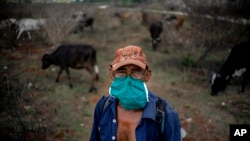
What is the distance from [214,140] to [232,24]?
6.35 m

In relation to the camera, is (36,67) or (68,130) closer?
(68,130)

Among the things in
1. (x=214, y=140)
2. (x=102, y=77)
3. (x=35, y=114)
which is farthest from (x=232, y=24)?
(x=35, y=114)

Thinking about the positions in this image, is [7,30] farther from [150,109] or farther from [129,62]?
[150,109]

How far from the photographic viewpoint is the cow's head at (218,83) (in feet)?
30.0

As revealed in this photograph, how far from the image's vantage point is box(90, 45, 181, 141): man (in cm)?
243

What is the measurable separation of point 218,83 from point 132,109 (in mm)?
7194

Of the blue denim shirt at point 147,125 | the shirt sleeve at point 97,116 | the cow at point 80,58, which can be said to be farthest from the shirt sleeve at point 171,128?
the cow at point 80,58

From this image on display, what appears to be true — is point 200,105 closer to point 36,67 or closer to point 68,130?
point 68,130

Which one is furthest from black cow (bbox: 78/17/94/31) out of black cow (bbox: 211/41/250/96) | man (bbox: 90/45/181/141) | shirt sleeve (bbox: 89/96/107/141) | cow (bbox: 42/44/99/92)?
man (bbox: 90/45/181/141)

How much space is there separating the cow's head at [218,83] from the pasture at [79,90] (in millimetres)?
198

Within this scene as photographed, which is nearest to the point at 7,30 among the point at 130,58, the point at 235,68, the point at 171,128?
the point at 130,58

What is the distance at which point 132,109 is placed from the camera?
8.45ft

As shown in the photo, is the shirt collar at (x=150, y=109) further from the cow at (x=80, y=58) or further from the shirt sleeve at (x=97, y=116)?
the cow at (x=80, y=58)

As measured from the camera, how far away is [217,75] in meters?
9.24
